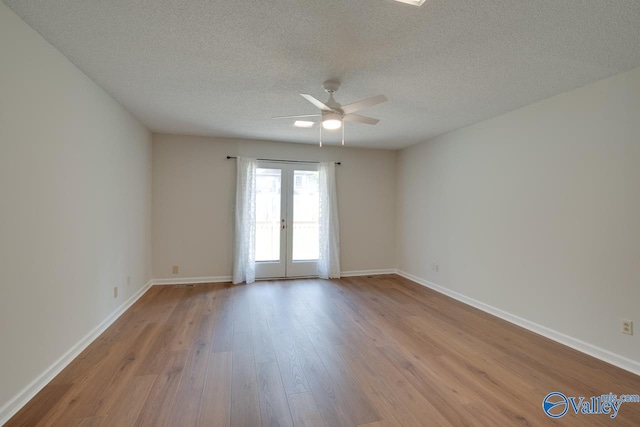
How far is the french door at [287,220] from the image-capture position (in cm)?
507

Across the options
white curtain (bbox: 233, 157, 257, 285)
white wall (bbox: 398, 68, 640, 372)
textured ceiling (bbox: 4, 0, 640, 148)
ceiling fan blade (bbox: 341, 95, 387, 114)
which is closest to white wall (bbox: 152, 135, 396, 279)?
white curtain (bbox: 233, 157, 257, 285)

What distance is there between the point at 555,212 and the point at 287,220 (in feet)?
12.2

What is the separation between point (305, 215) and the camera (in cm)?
530

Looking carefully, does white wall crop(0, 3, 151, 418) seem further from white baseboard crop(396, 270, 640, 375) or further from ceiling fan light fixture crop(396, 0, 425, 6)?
white baseboard crop(396, 270, 640, 375)

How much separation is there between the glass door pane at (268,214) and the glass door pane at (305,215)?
30 cm

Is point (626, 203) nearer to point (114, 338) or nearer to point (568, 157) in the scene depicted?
point (568, 157)

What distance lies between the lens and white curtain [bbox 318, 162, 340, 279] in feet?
17.1

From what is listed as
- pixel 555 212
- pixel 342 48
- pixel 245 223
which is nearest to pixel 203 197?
pixel 245 223

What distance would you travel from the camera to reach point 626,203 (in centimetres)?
239

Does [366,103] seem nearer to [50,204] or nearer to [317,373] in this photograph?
[317,373]

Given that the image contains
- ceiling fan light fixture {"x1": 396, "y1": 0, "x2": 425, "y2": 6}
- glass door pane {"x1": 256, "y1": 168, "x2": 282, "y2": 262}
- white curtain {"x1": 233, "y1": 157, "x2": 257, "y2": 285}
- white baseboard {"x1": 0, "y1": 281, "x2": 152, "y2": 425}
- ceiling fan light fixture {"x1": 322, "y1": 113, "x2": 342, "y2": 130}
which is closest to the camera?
ceiling fan light fixture {"x1": 396, "y1": 0, "x2": 425, "y2": 6}

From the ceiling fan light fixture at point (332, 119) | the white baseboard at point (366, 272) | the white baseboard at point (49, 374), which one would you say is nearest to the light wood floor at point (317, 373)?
the white baseboard at point (49, 374)

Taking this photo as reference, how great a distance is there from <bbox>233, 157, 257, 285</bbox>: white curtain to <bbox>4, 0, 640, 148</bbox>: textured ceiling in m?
1.63

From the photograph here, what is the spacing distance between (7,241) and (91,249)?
104 cm
